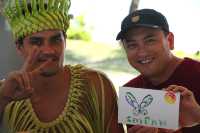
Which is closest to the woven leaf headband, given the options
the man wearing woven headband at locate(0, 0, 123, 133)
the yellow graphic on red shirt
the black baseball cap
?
the man wearing woven headband at locate(0, 0, 123, 133)

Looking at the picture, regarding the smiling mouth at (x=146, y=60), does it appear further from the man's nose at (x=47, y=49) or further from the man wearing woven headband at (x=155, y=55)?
the man's nose at (x=47, y=49)

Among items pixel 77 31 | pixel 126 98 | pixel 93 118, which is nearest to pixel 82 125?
pixel 93 118

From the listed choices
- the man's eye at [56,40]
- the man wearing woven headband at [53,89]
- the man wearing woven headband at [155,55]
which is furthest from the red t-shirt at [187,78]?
the man's eye at [56,40]

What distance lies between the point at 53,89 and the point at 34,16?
0.22 meters

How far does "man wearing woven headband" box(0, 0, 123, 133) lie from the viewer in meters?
1.19

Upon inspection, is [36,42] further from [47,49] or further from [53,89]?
[53,89]

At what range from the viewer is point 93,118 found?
1.24 meters

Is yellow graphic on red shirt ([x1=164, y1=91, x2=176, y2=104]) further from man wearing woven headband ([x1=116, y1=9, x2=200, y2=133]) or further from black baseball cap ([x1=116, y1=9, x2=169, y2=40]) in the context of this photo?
black baseball cap ([x1=116, y1=9, x2=169, y2=40])

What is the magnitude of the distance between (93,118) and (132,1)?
0.93 metres

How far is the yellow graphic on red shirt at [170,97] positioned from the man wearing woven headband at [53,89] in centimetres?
19

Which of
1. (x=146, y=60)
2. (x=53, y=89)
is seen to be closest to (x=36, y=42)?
(x=53, y=89)

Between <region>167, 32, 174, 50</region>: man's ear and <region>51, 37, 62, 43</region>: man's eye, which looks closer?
<region>51, 37, 62, 43</region>: man's eye

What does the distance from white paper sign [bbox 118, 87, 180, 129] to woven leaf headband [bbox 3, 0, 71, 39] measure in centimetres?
27

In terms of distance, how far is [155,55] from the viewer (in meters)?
1.35
